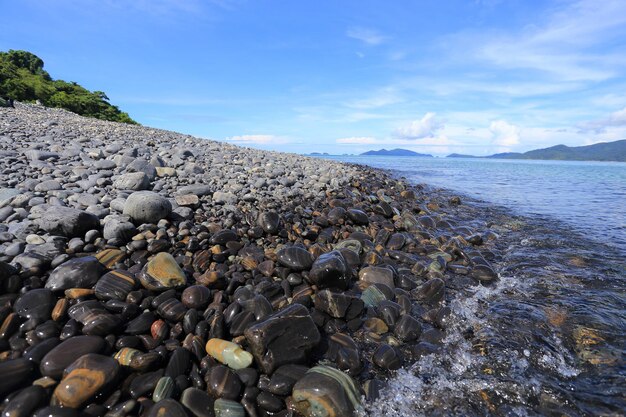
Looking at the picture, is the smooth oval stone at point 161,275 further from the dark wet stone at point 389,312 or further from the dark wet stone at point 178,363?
the dark wet stone at point 389,312

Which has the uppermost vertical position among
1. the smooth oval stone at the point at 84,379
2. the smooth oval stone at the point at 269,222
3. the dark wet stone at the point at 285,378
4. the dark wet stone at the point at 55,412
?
the smooth oval stone at the point at 269,222

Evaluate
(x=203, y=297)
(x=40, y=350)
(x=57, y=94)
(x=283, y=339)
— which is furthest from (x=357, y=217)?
(x=57, y=94)

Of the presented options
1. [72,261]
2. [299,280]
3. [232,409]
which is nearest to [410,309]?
[299,280]

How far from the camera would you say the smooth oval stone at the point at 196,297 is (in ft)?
12.1

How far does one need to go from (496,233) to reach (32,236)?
1003cm

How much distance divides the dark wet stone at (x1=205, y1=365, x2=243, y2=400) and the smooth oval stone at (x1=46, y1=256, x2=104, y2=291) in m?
2.09

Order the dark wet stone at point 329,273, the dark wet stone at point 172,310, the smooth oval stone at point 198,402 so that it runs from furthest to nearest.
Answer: the dark wet stone at point 329,273 < the dark wet stone at point 172,310 < the smooth oval stone at point 198,402

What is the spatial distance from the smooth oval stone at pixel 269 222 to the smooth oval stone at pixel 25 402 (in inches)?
150

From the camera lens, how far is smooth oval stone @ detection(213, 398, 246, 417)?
254cm

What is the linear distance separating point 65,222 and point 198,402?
376 cm

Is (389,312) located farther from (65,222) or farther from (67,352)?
(65,222)

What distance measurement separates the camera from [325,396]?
8.86ft

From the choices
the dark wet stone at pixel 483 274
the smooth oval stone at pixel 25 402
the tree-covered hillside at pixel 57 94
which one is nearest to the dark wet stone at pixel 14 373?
the smooth oval stone at pixel 25 402

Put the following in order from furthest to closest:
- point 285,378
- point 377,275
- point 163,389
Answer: point 377,275 → point 285,378 → point 163,389
